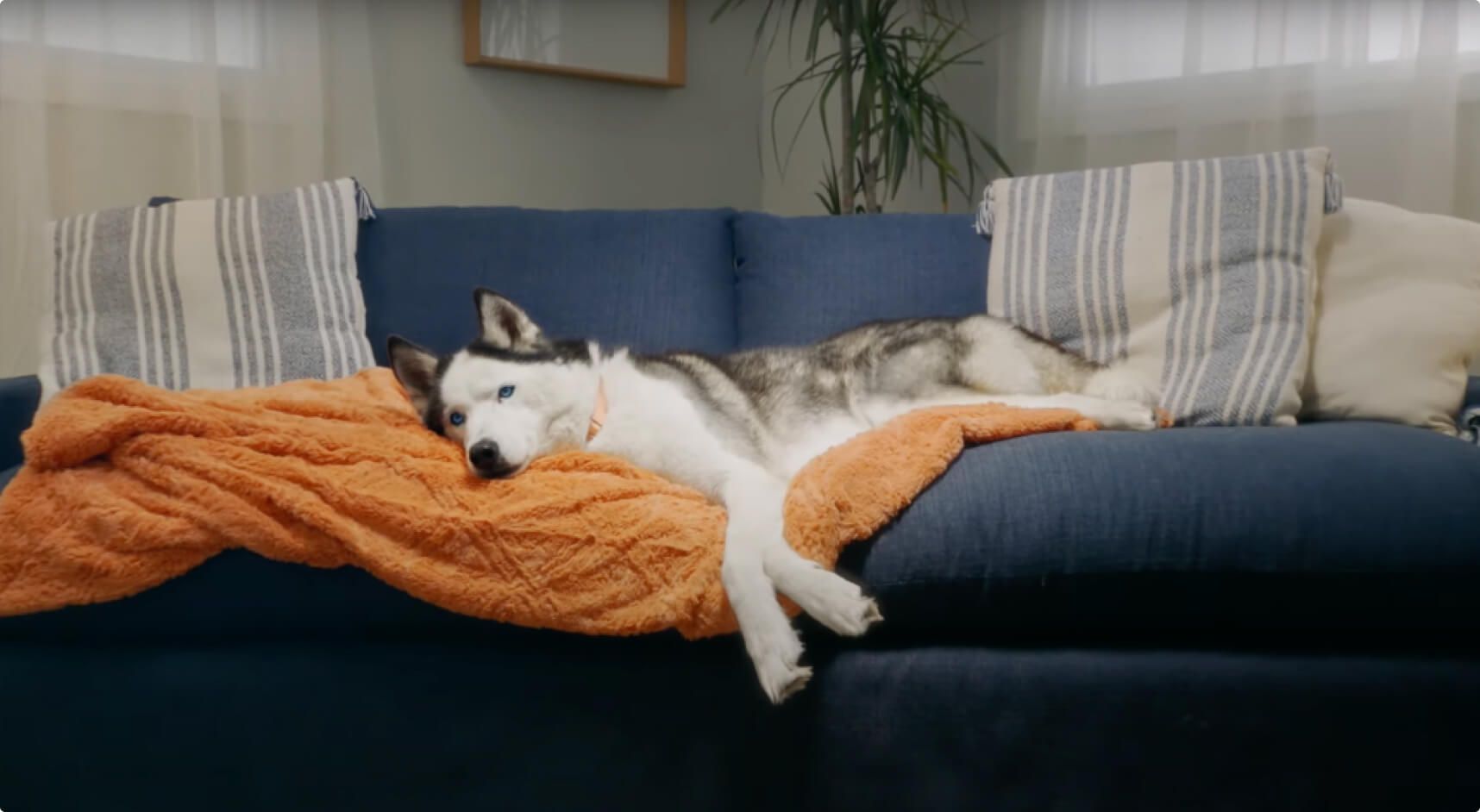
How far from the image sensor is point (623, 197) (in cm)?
379

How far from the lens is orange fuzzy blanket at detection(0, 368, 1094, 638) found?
1.41 m

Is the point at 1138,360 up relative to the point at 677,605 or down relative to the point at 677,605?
up

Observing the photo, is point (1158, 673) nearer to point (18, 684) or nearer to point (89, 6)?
point (18, 684)

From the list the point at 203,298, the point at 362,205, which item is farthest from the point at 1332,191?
the point at 203,298

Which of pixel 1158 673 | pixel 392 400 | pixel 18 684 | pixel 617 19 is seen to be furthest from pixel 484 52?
pixel 1158 673

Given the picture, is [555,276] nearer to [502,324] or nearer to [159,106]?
[502,324]

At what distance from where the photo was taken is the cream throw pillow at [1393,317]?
6.34ft

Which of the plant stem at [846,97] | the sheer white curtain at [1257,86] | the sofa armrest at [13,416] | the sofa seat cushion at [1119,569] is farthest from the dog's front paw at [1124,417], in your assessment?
the sofa armrest at [13,416]

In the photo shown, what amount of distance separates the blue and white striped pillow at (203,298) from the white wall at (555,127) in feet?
3.43

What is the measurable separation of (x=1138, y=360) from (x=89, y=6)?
279 centimetres

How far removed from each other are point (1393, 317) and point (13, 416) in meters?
2.64

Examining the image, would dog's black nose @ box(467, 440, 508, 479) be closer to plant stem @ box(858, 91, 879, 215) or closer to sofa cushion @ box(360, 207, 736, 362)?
sofa cushion @ box(360, 207, 736, 362)

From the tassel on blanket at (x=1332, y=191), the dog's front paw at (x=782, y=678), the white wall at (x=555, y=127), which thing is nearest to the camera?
the dog's front paw at (x=782, y=678)

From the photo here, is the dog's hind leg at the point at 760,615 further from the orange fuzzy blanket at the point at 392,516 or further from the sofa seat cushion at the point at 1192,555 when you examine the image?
the sofa seat cushion at the point at 1192,555
